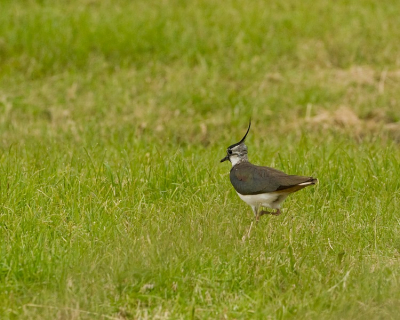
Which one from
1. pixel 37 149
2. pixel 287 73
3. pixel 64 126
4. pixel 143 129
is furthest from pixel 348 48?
pixel 37 149

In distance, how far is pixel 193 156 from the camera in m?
6.93

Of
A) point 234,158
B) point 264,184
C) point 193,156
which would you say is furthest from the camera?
point 193,156

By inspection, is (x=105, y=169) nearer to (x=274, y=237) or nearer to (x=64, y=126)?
(x=274, y=237)

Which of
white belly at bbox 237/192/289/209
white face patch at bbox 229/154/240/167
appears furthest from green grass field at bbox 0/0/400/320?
white face patch at bbox 229/154/240/167

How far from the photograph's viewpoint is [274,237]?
4.93 meters

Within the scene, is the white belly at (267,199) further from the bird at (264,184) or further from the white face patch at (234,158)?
the white face patch at (234,158)

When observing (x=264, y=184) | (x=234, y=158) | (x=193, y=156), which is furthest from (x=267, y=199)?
(x=193, y=156)

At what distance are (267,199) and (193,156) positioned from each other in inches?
73.8

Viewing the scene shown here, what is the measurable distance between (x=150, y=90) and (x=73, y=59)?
1.51m

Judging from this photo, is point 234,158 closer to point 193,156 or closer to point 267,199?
point 267,199

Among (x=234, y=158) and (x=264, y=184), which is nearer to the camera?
(x=264, y=184)

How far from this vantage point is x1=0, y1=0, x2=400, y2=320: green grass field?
170 inches

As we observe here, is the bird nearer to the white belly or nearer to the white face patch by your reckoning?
the white belly

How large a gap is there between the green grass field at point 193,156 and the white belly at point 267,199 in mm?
147
